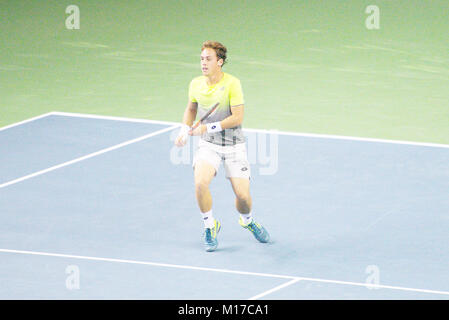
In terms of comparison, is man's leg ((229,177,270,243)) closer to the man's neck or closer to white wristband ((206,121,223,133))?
white wristband ((206,121,223,133))

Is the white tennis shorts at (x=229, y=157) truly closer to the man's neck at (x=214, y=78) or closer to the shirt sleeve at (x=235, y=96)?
the shirt sleeve at (x=235, y=96)

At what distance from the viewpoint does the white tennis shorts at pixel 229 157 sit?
1230cm

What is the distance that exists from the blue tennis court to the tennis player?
31 cm

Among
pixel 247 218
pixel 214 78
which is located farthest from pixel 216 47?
pixel 247 218

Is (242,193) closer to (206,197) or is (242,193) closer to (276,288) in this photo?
(206,197)

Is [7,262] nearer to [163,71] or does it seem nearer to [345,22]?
[163,71]

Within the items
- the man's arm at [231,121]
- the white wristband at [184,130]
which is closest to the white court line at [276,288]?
the man's arm at [231,121]

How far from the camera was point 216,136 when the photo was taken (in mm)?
12359

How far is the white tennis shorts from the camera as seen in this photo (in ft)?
40.4

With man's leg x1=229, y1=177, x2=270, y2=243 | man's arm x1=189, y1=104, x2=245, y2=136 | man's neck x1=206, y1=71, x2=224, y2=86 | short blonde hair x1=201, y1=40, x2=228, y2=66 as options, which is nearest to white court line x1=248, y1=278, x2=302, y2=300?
man's leg x1=229, y1=177, x2=270, y2=243

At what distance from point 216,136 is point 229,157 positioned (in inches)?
9.7

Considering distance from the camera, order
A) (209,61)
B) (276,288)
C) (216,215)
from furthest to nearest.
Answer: (216,215), (209,61), (276,288)
